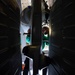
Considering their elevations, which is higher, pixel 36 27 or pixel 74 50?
pixel 36 27

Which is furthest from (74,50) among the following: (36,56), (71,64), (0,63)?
(36,56)

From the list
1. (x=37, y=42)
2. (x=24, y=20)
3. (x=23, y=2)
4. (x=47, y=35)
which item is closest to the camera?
(x=37, y=42)

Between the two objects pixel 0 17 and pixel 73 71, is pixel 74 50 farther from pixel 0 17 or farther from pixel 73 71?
pixel 0 17

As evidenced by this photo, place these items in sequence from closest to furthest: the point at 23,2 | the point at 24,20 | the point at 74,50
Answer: the point at 74,50
the point at 24,20
the point at 23,2

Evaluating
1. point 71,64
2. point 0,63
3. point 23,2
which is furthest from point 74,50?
point 23,2

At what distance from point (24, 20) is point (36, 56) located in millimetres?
1133

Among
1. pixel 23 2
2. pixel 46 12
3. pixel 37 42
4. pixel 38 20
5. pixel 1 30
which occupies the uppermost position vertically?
pixel 23 2

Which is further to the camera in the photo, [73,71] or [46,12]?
[46,12]

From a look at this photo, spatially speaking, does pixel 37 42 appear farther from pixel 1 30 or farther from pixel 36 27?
pixel 1 30

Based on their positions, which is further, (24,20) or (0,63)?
(24,20)

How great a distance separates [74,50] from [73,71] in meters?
0.13

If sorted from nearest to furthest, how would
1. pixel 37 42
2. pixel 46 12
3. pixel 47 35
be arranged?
pixel 37 42 < pixel 46 12 < pixel 47 35

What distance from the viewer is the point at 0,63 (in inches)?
32.3

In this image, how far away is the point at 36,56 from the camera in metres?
1.39
